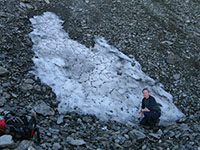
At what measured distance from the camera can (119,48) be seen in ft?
34.7

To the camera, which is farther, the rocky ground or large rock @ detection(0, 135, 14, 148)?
the rocky ground

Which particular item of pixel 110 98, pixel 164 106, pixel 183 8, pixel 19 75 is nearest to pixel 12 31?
pixel 19 75

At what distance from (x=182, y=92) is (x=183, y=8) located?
24.1 ft

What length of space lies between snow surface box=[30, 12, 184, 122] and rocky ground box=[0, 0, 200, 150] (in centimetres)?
37

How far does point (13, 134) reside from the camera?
15.7 ft

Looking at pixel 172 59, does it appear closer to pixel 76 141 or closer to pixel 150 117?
pixel 150 117

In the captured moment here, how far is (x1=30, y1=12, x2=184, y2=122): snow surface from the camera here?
25.9 feet

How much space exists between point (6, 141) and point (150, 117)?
4.62 metres

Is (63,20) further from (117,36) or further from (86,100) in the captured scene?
(86,100)

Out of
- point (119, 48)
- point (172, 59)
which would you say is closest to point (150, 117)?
point (172, 59)

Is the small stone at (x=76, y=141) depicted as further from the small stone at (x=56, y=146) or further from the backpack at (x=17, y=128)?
the backpack at (x=17, y=128)

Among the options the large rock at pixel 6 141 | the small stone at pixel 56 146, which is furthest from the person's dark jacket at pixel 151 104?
the large rock at pixel 6 141

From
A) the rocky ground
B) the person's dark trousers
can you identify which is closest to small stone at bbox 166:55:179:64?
the rocky ground

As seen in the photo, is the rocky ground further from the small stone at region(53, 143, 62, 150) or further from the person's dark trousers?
the person's dark trousers
